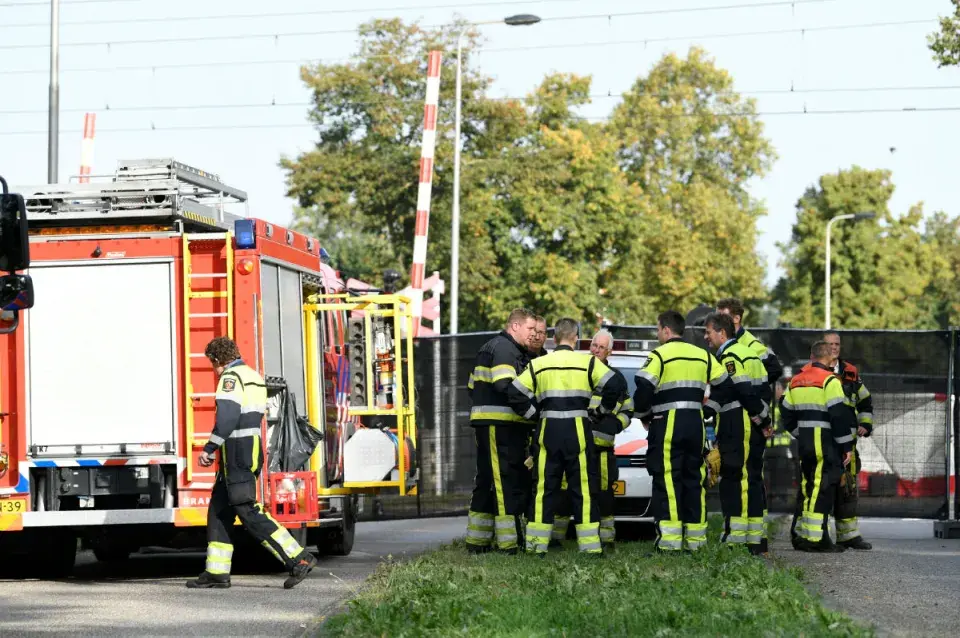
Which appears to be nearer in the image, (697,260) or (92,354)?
(92,354)

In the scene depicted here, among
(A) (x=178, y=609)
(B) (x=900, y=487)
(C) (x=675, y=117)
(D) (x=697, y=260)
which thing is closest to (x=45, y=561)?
(A) (x=178, y=609)

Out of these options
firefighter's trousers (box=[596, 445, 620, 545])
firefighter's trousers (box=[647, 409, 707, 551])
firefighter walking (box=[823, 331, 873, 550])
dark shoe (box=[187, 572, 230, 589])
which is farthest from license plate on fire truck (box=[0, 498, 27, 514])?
firefighter walking (box=[823, 331, 873, 550])

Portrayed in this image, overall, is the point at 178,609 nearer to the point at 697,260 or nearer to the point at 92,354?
the point at 92,354

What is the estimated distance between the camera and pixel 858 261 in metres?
71.3

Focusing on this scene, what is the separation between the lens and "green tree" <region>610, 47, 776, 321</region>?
61062 millimetres

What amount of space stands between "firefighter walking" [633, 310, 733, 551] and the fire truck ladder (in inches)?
121

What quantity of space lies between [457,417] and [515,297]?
2948 cm

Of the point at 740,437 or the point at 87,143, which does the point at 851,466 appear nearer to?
the point at 740,437

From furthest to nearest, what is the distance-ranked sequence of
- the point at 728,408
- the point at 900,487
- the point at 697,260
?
the point at 697,260 < the point at 900,487 < the point at 728,408

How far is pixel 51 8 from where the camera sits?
2248cm

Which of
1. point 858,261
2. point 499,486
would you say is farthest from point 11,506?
point 858,261

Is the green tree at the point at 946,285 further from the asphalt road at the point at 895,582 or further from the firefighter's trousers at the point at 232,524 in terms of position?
the firefighter's trousers at the point at 232,524

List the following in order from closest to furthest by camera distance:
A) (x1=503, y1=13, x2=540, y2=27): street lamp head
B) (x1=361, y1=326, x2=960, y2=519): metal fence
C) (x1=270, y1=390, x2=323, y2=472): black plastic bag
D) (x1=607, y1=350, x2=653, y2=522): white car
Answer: (x1=270, y1=390, x2=323, y2=472): black plastic bag, (x1=607, y1=350, x2=653, y2=522): white car, (x1=361, y1=326, x2=960, y2=519): metal fence, (x1=503, y1=13, x2=540, y2=27): street lamp head

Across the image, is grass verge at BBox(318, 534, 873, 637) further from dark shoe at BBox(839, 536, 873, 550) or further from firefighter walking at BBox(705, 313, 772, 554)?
dark shoe at BBox(839, 536, 873, 550)
